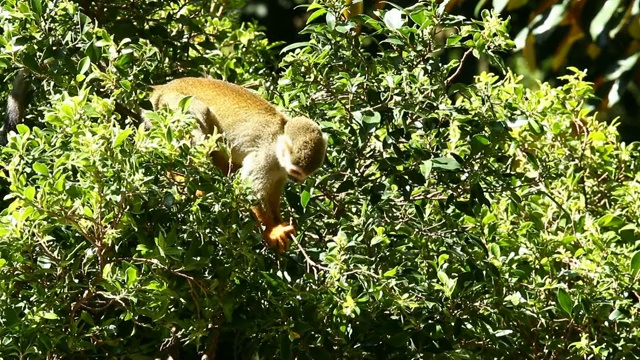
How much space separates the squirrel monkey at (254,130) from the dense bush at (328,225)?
77 mm

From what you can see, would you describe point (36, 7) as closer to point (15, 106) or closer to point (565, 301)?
point (15, 106)

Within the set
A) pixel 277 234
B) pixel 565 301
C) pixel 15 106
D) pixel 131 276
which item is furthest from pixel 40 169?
pixel 565 301

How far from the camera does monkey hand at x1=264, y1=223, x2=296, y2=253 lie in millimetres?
2479

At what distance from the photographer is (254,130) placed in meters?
3.02

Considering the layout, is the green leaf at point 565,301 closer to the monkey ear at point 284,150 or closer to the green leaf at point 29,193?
the monkey ear at point 284,150

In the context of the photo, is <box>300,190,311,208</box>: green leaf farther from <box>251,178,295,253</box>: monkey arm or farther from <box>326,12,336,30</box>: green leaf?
<box>326,12,336,30</box>: green leaf

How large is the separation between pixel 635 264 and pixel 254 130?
3.91 ft

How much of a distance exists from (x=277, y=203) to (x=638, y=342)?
107 cm

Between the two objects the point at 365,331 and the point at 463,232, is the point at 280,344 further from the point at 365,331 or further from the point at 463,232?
the point at 463,232

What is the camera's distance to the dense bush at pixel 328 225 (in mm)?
2061

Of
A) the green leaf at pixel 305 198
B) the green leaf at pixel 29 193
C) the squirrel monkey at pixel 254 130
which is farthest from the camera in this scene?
the squirrel monkey at pixel 254 130

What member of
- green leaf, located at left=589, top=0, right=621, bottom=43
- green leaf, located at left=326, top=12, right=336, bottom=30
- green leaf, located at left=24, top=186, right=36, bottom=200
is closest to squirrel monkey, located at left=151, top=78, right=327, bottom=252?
green leaf, located at left=326, top=12, right=336, bottom=30

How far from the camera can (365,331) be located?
2.42 m

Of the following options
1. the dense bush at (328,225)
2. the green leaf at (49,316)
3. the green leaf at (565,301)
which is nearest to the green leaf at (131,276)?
the dense bush at (328,225)
